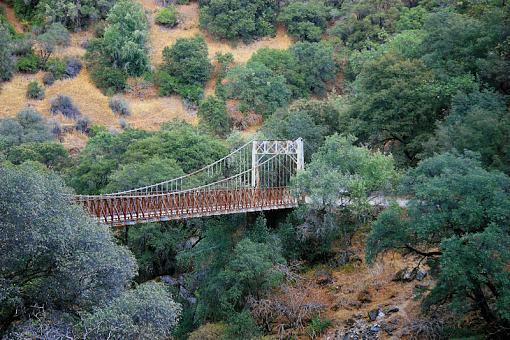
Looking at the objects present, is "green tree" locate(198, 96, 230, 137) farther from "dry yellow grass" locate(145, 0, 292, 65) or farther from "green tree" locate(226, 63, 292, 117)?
"dry yellow grass" locate(145, 0, 292, 65)

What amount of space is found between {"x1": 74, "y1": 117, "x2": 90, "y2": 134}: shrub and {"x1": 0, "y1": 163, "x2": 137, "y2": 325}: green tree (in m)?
24.5

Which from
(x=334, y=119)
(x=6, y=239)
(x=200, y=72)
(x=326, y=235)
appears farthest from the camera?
(x=200, y=72)

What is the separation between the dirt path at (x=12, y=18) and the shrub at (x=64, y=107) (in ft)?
32.8

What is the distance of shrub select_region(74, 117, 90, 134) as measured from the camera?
3731cm

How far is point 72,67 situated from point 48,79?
2150 mm

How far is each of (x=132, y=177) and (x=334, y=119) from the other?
9647mm

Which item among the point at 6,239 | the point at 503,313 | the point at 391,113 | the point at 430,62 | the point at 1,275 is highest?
the point at 430,62

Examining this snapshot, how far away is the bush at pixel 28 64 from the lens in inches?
1593

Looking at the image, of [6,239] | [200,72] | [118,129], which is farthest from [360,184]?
[200,72]

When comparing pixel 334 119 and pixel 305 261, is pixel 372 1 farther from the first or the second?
pixel 305 261

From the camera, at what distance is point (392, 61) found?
25094 millimetres

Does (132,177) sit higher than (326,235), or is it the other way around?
(132,177)

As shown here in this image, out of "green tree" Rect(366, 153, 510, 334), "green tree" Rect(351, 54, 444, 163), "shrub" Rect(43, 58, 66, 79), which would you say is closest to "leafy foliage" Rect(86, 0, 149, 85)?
"shrub" Rect(43, 58, 66, 79)

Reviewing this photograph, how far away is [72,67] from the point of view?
1640 inches
